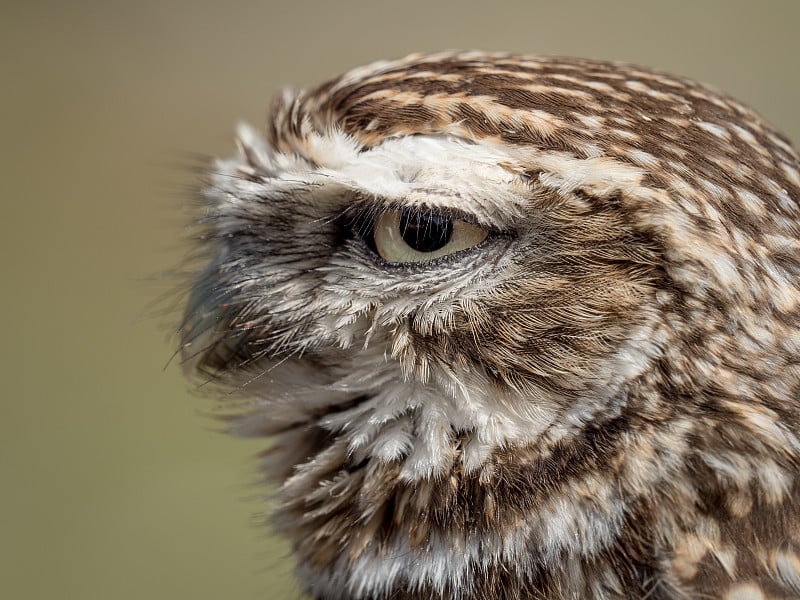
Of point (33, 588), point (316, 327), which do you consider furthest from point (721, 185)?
point (33, 588)

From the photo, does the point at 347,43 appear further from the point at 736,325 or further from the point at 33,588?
the point at 736,325

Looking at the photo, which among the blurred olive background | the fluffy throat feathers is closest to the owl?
the fluffy throat feathers

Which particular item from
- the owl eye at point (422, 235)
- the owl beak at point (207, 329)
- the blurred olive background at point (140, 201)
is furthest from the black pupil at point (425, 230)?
the blurred olive background at point (140, 201)

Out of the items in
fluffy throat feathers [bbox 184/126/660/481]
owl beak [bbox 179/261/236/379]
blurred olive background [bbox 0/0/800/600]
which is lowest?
blurred olive background [bbox 0/0/800/600]

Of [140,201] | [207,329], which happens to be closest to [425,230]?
[207,329]

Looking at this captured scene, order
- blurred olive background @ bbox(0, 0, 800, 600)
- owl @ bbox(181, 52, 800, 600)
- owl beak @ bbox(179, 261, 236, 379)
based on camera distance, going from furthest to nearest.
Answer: blurred olive background @ bbox(0, 0, 800, 600)
owl beak @ bbox(179, 261, 236, 379)
owl @ bbox(181, 52, 800, 600)

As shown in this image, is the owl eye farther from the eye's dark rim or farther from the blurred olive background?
the blurred olive background

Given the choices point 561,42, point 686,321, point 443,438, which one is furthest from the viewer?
point 561,42

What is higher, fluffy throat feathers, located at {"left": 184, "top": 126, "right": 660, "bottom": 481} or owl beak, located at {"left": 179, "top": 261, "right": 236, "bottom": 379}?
fluffy throat feathers, located at {"left": 184, "top": 126, "right": 660, "bottom": 481}

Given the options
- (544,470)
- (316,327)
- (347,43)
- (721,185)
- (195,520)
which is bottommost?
(195,520)
